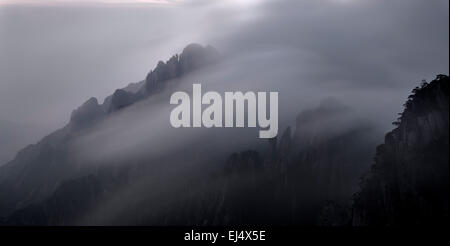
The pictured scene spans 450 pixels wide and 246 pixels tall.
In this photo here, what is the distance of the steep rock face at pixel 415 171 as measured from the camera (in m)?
99.2

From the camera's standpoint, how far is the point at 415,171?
11350 centimetres

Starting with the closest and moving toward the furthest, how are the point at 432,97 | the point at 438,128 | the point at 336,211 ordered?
1. the point at 438,128
2. the point at 432,97
3. the point at 336,211

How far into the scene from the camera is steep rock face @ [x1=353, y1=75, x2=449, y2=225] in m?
99.2

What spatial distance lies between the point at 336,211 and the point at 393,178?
235 feet

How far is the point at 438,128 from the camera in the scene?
10375 centimetres
